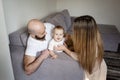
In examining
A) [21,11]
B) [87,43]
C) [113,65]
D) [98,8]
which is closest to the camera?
[87,43]

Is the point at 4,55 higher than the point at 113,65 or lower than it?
higher

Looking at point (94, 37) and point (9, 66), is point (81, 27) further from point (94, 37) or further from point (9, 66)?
point (9, 66)

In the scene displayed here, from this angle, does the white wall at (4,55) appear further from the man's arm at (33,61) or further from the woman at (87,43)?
the woman at (87,43)

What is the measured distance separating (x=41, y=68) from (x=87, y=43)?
0.53 metres

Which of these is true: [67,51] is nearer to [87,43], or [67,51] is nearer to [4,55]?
[87,43]

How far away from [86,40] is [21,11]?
1220 millimetres

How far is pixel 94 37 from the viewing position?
1325mm

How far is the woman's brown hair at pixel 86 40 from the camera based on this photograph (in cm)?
131

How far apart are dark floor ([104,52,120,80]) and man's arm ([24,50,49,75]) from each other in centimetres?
118

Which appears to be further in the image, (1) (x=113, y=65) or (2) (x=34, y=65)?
(1) (x=113, y=65)

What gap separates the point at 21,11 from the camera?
217cm

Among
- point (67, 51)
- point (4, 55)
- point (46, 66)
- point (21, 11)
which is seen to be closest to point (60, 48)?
point (67, 51)

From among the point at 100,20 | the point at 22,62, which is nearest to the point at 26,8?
the point at 22,62

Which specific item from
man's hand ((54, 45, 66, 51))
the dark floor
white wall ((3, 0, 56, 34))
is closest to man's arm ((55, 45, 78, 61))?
man's hand ((54, 45, 66, 51))
